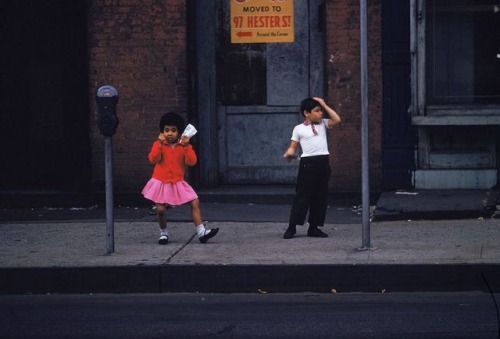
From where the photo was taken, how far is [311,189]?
431 inches

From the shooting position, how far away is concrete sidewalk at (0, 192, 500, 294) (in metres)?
9.14

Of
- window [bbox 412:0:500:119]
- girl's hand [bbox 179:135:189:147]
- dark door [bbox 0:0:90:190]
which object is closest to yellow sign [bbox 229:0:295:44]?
window [bbox 412:0:500:119]

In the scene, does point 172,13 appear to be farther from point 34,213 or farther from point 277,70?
point 34,213

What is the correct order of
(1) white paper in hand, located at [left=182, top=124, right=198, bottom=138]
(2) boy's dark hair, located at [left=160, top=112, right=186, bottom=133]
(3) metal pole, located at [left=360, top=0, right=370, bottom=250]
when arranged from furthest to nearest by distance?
(2) boy's dark hair, located at [left=160, top=112, right=186, bottom=133], (1) white paper in hand, located at [left=182, top=124, right=198, bottom=138], (3) metal pole, located at [left=360, top=0, right=370, bottom=250]

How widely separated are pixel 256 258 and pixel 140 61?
14.8 feet

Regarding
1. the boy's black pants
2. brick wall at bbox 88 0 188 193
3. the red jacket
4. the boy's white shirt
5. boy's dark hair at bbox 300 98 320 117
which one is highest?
brick wall at bbox 88 0 188 193

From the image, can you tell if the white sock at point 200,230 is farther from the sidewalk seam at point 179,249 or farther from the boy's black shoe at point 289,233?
the boy's black shoe at point 289,233

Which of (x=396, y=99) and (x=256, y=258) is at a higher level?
(x=396, y=99)

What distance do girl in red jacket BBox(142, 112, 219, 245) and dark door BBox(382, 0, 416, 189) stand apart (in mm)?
3427

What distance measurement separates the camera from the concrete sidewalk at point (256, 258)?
9.14m

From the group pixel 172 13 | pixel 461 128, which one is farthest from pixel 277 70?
pixel 461 128

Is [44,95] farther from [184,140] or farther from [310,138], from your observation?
[310,138]

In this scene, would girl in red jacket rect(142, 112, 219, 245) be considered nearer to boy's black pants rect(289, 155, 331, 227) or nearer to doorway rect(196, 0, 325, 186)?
boy's black pants rect(289, 155, 331, 227)

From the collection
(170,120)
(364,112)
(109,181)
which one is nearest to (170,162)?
(170,120)
